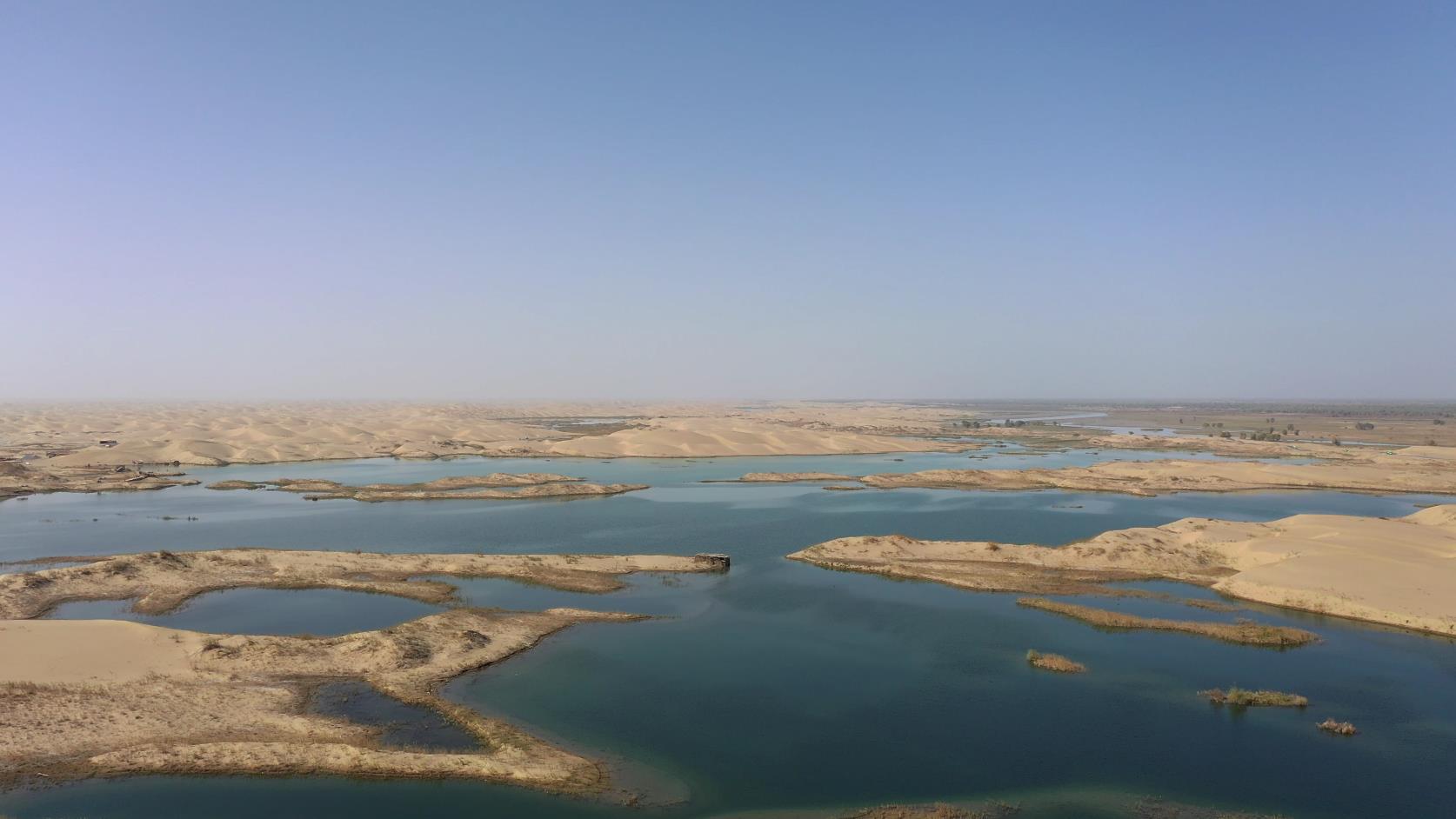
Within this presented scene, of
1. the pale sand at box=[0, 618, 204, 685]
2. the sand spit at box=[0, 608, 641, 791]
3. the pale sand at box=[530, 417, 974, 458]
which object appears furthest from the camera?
the pale sand at box=[530, 417, 974, 458]

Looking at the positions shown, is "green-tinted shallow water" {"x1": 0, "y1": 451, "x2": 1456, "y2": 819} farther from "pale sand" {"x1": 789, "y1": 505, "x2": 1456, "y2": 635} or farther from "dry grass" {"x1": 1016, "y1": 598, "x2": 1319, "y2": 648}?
"pale sand" {"x1": 789, "y1": 505, "x2": 1456, "y2": 635}

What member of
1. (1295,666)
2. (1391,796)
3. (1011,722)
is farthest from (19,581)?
(1295,666)

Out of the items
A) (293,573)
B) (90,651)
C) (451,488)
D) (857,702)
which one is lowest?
(293,573)

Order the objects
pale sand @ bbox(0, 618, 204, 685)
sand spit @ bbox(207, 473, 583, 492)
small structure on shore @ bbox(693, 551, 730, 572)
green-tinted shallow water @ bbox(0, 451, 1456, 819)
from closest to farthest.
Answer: green-tinted shallow water @ bbox(0, 451, 1456, 819) < pale sand @ bbox(0, 618, 204, 685) < small structure on shore @ bbox(693, 551, 730, 572) < sand spit @ bbox(207, 473, 583, 492)

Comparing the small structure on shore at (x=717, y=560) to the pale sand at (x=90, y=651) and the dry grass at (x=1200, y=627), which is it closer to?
the dry grass at (x=1200, y=627)

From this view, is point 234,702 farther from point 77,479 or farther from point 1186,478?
point 1186,478

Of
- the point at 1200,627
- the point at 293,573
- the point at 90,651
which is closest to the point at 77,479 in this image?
the point at 293,573

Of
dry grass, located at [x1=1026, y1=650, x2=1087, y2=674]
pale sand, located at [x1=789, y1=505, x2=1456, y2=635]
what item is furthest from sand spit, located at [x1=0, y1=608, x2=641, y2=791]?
pale sand, located at [x1=789, y1=505, x2=1456, y2=635]
